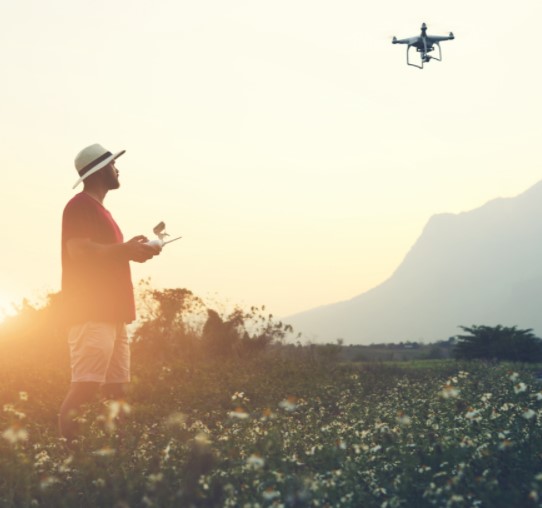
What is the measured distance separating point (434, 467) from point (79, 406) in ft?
8.44

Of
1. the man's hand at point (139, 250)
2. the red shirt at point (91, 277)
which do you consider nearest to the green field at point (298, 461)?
the red shirt at point (91, 277)

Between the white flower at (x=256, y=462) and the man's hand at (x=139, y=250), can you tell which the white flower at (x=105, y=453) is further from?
the man's hand at (x=139, y=250)

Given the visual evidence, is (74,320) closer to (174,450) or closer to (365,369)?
(174,450)

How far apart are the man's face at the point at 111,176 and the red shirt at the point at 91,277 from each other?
0.24 m

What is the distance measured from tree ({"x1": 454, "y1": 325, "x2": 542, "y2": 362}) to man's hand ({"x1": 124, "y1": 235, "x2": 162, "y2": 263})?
17.4 m

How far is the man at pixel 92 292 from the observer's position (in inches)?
215

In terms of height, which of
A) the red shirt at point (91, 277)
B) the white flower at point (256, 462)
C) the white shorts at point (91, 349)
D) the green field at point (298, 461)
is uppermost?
the red shirt at point (91, 277)

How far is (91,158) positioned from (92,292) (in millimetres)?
1088

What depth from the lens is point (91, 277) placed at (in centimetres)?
555

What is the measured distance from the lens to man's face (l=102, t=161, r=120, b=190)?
232 inches

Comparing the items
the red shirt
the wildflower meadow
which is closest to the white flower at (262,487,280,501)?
the wildflower meadow

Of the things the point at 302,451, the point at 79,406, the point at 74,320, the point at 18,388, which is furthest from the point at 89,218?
the point at 18,388

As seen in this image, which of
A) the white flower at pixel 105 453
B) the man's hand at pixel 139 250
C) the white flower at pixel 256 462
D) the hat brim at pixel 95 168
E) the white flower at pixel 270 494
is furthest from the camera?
the hat brim at pixel 95 168

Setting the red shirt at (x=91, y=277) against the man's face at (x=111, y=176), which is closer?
the red shirt at (x=91, y=277)
